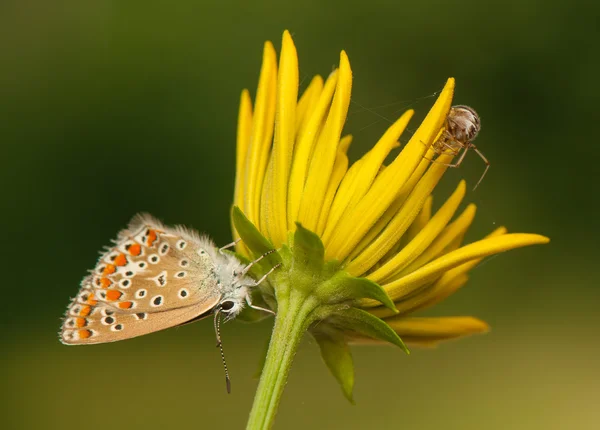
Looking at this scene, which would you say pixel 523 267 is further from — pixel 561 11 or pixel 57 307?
pixel 57 307

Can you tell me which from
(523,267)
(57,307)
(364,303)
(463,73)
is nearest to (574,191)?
(523,267)

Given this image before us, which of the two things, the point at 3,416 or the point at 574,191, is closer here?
the point at 3,416

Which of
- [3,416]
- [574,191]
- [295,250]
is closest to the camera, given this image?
[295,250]

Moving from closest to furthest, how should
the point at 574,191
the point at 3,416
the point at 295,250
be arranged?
1. the point at 295,250
2. the point at 3,416
3. the point at 574,191

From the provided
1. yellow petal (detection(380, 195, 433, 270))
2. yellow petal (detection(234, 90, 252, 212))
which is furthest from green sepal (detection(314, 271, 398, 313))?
yellow petal (detection(234, 90, 252, 212))

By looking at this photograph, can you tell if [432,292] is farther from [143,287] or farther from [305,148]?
[143,287]

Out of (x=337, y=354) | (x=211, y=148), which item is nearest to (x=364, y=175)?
(x=337, y=354)
